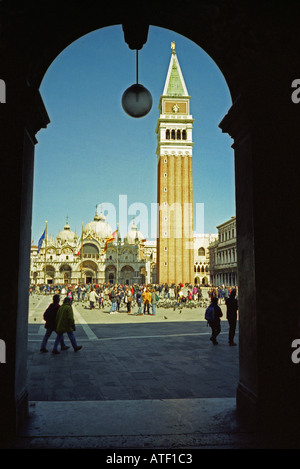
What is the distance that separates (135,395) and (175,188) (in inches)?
1937

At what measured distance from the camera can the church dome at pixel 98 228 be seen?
79.8 m

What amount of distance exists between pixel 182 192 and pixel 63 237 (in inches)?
1516

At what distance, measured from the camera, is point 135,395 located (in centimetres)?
461

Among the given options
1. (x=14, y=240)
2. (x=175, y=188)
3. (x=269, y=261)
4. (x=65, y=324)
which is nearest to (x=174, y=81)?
(x=175, y=188)

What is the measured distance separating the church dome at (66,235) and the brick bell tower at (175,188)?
3437 centimetres

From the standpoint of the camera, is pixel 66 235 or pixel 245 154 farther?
pixel 66 235

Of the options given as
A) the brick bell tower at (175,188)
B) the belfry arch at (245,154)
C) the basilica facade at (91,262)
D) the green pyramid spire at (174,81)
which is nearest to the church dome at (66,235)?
the basilica facade at (91,262)

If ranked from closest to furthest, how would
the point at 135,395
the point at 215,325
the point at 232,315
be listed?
the point at 135,395, the point at 215,325, the point at 232,315

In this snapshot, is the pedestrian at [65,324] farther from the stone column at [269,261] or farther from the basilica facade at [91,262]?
the basilica facade at [91,262]

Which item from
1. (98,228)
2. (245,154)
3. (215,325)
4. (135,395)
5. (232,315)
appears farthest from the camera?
(98,228)

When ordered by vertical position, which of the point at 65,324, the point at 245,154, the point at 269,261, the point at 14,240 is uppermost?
the point at 245,154

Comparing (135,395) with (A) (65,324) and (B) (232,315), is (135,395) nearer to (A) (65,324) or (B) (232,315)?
(A) (65,324)

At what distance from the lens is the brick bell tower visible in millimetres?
51438
